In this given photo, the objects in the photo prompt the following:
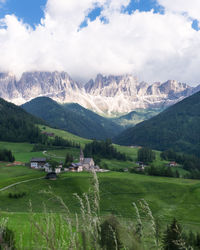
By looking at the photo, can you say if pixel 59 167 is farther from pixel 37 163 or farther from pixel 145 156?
pixel 145 156

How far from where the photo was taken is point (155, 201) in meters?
77.8

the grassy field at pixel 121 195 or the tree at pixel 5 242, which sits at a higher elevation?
the tree at pixel 5 242

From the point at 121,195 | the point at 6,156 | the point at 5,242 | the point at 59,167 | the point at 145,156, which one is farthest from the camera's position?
the point at 145,156

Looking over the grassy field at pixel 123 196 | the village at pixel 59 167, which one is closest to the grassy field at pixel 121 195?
the grassy field at pixel 123 196

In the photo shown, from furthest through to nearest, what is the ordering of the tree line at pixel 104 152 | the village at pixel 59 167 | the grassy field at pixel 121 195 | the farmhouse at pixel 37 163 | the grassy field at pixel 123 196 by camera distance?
1. the tree line at pixel 104 152
2. the farmhouse at pixel 37 163
3. the village at pixel 59 167
4. the grassy field at pixel 121 195
5. the grassy field at pixel 123 196

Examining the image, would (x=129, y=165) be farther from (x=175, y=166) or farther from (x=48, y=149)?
(x=48, y=149)

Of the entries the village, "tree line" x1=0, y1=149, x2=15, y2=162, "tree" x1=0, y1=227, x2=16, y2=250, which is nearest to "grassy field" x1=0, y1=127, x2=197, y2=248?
the village

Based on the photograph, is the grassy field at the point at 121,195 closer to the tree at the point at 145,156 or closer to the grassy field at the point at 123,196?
the grassy field at the point at 123,196

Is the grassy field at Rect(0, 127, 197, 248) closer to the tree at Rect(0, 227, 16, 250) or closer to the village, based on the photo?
the village

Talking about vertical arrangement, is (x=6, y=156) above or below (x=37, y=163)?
above

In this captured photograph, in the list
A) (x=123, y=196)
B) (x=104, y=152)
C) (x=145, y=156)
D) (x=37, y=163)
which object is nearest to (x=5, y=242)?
(x=123, y=196)

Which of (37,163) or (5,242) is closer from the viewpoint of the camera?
(5,242)

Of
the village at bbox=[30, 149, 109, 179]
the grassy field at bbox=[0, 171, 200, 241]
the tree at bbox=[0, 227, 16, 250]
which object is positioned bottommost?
the grassy field at bbox=[0, 171, 200, 241]

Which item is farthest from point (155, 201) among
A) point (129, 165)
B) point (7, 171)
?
point (129, 165)
